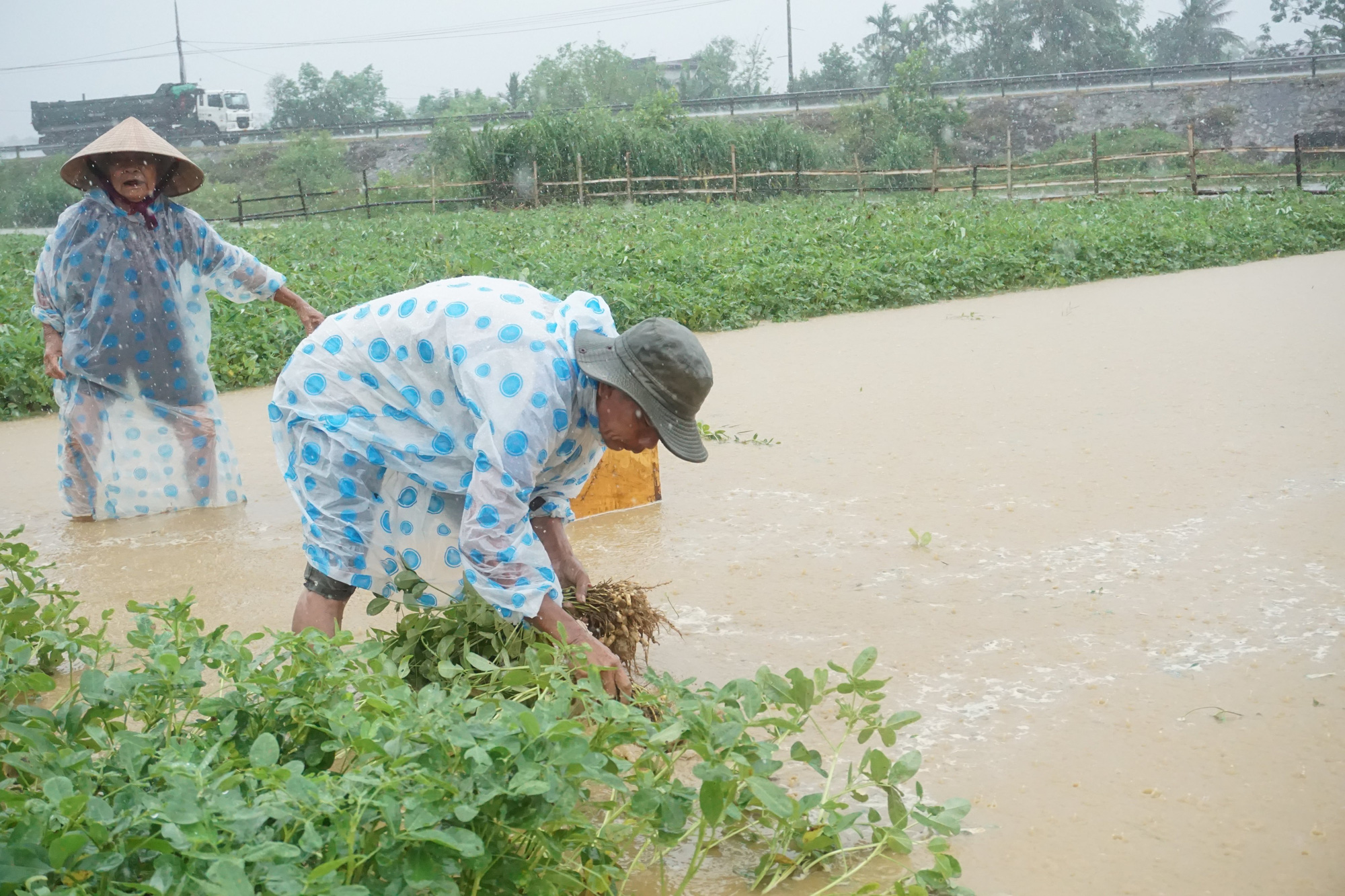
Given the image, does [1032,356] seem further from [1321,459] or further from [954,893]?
[954,893]

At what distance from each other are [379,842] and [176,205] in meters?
3.64

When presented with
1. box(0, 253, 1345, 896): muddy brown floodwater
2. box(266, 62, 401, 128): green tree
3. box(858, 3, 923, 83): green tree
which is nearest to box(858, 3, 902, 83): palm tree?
box(858, 3, 923, 83): green tree

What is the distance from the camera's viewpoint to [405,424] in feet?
8.17

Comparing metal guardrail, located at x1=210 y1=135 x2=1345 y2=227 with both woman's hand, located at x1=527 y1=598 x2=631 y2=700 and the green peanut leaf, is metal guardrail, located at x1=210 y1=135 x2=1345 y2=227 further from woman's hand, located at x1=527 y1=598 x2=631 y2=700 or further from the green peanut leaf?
the green peanut leaf

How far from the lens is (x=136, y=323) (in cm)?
436

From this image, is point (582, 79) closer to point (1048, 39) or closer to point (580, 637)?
point (1048, 39)

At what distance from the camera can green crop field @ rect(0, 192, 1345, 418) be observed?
8039mm

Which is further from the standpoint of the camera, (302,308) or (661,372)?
(302,308)

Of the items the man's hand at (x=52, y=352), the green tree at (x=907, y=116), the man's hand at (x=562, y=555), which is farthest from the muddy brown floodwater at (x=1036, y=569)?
the green tree at (x=907, y=116)

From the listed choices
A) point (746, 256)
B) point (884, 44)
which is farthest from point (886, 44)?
point (746, 256)

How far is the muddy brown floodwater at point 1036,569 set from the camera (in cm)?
234

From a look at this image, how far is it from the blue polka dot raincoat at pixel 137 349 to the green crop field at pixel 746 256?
2.53 metres

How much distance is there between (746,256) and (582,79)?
4474 centimetres

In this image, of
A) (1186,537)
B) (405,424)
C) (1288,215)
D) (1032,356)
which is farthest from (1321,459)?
(1288,215)
